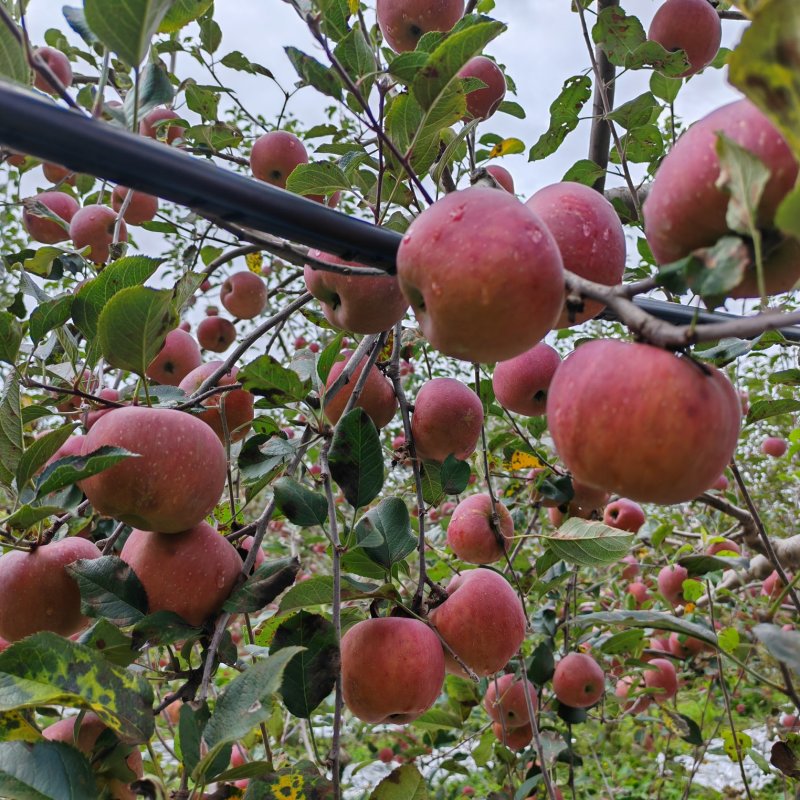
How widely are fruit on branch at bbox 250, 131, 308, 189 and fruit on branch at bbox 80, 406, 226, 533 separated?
47.0 inches

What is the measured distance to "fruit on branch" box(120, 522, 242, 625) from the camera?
0.80 m

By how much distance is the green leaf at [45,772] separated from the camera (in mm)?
602

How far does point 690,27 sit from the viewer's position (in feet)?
5.34

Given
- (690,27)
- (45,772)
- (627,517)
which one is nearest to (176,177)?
(45,772)

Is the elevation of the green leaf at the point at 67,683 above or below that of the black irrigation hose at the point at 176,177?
below

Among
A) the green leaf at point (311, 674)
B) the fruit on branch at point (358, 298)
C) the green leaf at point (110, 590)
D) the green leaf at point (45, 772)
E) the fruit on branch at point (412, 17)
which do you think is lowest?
the green leaf at point (311, 674)

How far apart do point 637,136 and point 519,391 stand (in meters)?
0.75

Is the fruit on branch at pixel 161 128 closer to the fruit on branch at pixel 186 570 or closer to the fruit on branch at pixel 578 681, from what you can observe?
the fruit on branch at pixel 186 570

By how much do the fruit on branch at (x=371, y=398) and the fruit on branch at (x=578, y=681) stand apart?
87cm

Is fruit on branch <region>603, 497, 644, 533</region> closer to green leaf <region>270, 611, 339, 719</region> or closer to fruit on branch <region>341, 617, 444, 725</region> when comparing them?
fruit on branch <region>341, 617, 444, 725</region>

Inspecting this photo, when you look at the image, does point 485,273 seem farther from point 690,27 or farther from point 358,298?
point 690,27

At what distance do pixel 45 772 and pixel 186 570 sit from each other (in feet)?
0.82

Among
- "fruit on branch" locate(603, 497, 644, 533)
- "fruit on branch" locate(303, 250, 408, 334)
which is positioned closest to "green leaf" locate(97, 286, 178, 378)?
"fruit on branch" locate(303, 250, 408, 334)

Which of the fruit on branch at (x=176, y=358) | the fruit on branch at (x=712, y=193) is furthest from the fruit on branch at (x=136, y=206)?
the fruit on branch at (x=712, y=193)
